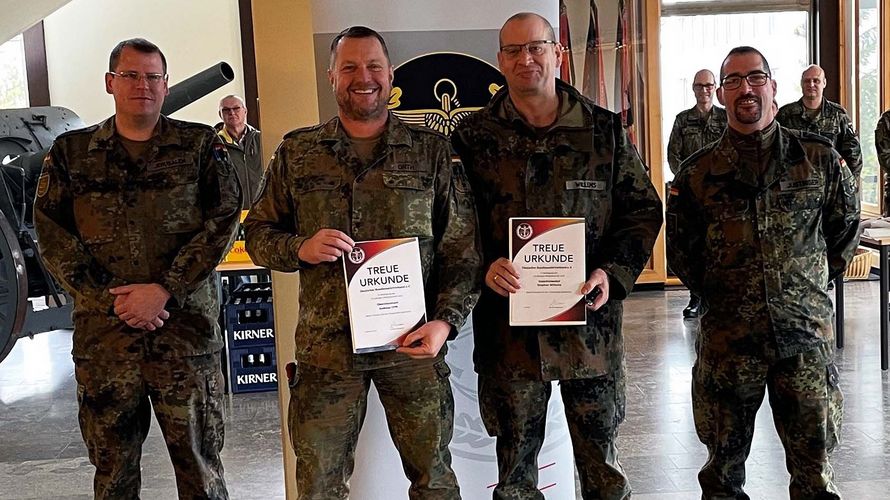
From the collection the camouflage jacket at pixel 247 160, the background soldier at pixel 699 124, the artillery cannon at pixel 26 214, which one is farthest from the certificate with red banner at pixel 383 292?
the background soldier at pixel 699 124

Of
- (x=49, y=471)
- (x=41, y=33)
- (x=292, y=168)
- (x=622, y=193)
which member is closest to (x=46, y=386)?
(x=49, y=471)

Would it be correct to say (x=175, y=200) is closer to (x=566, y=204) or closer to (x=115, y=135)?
(x=115, y=135)

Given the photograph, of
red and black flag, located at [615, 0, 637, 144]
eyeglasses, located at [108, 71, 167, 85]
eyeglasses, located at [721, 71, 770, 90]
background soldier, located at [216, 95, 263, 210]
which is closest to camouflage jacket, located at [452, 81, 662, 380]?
eyeglasses, located at [721, 71, 770, 90]

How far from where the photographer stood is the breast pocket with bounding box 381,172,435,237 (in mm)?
2418

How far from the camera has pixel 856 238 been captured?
2.86 m

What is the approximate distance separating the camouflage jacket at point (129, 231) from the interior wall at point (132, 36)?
6.44 metres

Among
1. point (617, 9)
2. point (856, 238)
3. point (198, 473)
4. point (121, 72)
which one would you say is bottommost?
point (198, 473)

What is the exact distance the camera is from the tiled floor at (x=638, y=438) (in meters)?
3.86

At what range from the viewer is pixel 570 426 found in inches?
103

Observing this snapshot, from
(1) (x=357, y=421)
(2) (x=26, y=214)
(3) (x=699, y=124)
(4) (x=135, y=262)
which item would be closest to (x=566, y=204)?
(1) (x=357, y=421)

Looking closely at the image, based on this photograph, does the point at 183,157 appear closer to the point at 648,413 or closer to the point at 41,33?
the point at 648,413

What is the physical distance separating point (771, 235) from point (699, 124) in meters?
4.72

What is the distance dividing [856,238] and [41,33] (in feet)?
29.7

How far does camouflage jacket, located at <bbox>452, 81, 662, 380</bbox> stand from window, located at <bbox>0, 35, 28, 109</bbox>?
8.71 metres
